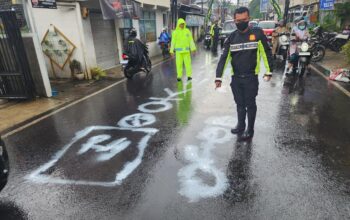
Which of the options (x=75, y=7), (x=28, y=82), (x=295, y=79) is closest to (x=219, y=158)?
(x=28, y=82)

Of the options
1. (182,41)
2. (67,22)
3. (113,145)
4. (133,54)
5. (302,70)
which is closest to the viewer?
(113,145)

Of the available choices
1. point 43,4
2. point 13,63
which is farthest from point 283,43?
point 13,63

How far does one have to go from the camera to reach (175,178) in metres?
3.57

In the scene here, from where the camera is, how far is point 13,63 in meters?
7.10

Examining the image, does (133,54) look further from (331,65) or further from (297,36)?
(331,65)

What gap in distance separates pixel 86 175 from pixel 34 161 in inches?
41.3

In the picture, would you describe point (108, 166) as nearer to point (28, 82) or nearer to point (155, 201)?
point (155, 201)

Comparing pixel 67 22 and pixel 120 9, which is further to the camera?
pixel 120 9

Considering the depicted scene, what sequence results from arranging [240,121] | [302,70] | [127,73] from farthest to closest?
[127,73], [302,70], [240,121]

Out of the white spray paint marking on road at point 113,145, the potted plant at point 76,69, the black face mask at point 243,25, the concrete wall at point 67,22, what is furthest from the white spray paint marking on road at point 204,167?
the concrete wall at point 67,22

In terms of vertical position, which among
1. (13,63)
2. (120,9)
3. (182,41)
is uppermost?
(120,9)

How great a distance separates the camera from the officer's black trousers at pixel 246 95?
4.55m

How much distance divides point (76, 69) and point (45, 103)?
3.17 meters

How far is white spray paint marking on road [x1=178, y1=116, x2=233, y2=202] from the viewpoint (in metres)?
3.28
